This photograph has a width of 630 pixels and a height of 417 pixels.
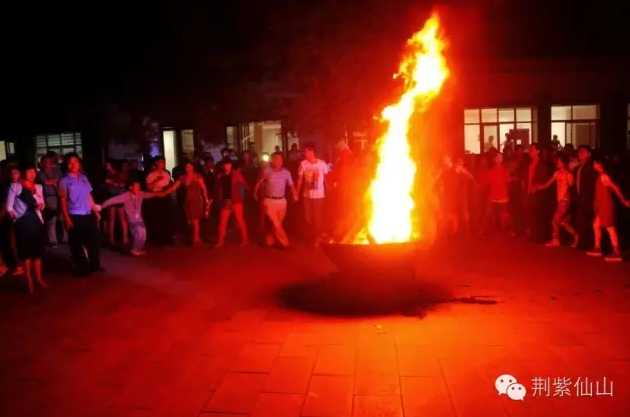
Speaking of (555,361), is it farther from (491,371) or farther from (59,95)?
(59,95)

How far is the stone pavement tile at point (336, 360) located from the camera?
543 centimetres

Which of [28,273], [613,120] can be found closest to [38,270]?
[28,273]

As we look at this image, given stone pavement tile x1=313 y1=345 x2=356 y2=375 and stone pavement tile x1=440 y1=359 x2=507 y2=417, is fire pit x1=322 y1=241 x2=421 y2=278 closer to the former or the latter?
stone pavement tile x1=313 y1=345 x2=356 y2=375

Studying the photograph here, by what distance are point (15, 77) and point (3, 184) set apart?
10.3 meters

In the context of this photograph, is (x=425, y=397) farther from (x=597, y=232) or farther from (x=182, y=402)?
(x=597, y=232)

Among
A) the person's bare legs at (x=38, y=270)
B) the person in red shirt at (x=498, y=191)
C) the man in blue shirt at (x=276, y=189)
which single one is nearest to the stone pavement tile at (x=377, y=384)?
the person's bare legs at (x=38, y=270)

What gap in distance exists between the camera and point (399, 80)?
9828mm

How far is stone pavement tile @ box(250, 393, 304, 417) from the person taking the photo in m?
4.66

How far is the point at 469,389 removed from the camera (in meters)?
4.96

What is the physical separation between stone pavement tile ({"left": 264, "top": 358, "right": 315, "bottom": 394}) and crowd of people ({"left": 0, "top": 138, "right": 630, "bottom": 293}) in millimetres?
3008

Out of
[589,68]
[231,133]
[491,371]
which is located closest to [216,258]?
[491,371]

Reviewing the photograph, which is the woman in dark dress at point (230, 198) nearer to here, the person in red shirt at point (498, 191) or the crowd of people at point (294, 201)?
the crowd of people at point (294, 201)

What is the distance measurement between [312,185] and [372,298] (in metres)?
4.26

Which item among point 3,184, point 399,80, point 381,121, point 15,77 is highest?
point 15,77
